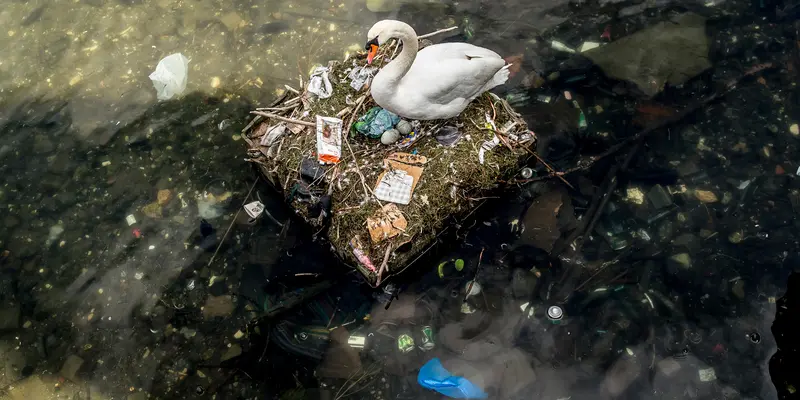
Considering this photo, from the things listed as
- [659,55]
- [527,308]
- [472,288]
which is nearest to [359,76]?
[472,288]

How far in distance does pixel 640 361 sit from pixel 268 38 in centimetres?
→ 568

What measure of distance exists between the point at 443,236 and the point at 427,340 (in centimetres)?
102

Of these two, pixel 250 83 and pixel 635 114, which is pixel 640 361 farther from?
pixel 250 83

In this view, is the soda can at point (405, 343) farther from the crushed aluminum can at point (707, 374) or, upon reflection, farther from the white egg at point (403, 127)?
the crushed aluminum can at point (707, 374)

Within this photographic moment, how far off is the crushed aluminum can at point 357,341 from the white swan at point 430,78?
7.07 ft

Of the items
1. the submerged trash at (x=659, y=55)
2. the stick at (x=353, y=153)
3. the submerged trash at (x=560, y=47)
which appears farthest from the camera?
the submerged trash at (x=560, y=47)

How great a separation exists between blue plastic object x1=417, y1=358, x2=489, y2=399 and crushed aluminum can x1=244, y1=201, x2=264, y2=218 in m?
2.36

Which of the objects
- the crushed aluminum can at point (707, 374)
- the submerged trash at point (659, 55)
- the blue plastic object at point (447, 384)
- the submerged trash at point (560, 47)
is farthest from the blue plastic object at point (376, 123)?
the crushed aluminum can at point (707, 374)

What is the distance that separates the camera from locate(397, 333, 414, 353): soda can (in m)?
4.63

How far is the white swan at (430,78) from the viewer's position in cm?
421

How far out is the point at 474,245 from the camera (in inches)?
197

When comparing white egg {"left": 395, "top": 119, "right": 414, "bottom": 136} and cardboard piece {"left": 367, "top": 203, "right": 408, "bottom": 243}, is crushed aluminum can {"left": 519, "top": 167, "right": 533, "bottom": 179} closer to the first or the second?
white egg {"left": 395, "top": 119, "right": 414, "bottom": 136}

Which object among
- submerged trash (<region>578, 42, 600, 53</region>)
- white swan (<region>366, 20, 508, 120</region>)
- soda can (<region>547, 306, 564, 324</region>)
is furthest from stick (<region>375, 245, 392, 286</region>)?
submerged trash (<region>578, 42, 600, 53</region>)

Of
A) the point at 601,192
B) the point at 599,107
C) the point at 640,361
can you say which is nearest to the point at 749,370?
the point at 640,361
